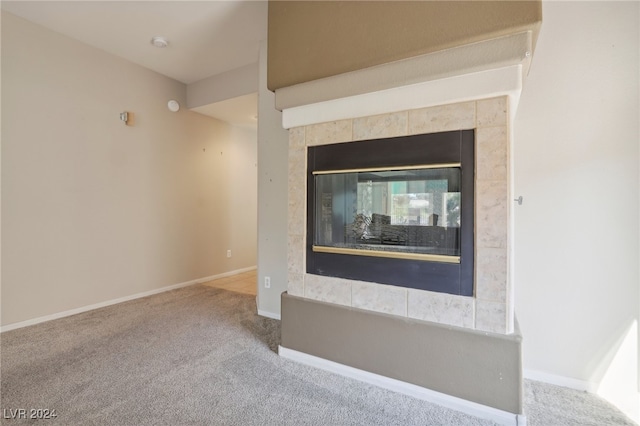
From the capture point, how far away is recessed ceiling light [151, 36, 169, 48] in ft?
9.92

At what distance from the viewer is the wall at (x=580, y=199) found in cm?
175

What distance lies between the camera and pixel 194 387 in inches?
72.7

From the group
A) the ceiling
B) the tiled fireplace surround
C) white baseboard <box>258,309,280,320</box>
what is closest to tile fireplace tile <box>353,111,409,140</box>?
the tiled fireplace surround

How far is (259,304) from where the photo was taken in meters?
3.15

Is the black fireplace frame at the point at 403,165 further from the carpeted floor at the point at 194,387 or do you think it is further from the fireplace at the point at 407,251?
the carpeted floor at the point at 194,387

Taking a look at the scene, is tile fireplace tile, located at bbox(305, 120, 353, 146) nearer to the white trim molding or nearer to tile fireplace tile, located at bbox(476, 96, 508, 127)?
the white trim molding

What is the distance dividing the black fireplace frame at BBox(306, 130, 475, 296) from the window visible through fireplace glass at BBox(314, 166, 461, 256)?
5 cm

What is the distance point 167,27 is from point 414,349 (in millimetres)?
3481

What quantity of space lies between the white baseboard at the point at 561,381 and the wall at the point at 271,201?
2060mm

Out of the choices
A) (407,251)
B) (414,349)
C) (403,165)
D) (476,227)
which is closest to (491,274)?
(476,227)

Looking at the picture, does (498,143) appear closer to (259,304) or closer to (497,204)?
(497,204)

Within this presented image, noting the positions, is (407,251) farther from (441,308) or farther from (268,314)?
(268,314)

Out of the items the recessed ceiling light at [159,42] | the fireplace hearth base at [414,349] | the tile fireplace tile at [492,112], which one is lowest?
the fireplace hearth base at [414,349]

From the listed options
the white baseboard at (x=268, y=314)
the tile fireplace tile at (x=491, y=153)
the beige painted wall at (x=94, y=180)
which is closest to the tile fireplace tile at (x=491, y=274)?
the tile fireplace tile at (x=491, y=153)
